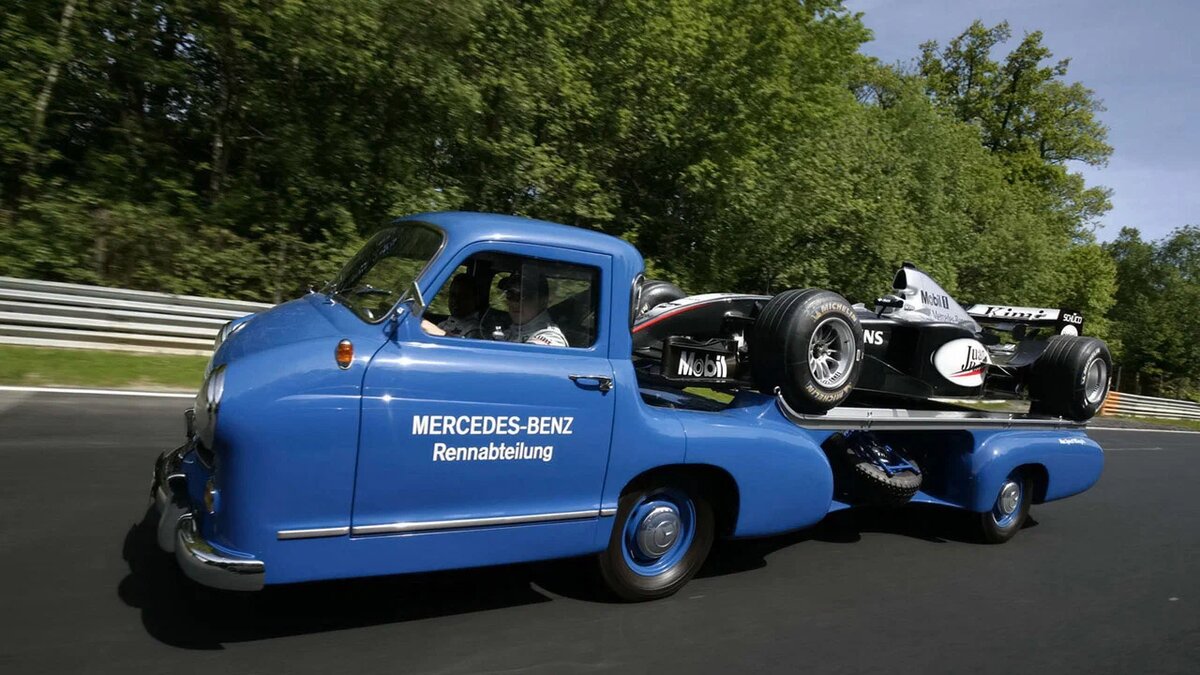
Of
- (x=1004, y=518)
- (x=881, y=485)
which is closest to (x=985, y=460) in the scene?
(x=1004, y=518)

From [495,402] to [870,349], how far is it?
10.8 feet

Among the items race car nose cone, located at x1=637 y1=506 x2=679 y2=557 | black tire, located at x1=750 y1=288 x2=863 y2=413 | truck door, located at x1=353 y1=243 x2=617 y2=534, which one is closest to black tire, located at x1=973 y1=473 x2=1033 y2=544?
black tire, located at x1=750 y1=288 x2=863 y2=413

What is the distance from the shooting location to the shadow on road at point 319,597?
3762 millimetres

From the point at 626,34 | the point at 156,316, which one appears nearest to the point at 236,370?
the point at 156,316

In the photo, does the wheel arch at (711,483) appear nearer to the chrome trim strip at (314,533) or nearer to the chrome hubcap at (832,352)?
the chrome hubcap at (832,352)

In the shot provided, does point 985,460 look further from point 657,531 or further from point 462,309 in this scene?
point 462,309

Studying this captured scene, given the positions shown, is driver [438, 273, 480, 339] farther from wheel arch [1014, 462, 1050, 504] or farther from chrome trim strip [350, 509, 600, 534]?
wheel arch [1014, 462, 1050, 504]

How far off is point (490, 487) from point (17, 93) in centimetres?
1250

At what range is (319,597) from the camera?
13.8 feet

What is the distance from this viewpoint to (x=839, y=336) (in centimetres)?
539

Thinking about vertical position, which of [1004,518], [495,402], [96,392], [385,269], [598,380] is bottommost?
[1004,518]

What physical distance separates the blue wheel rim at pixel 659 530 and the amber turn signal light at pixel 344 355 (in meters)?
1.72

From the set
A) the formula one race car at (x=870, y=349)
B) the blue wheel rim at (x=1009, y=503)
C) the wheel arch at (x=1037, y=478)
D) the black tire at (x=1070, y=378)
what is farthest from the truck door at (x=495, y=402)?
the black tire at (x=1070, y=378)

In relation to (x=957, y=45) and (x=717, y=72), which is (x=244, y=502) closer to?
(x=717, y=72)
